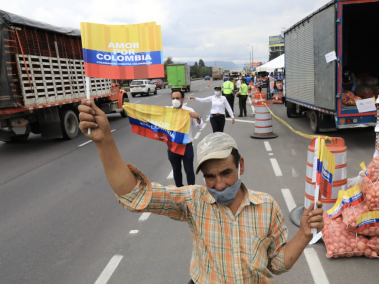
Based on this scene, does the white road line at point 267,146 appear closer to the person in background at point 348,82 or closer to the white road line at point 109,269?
the person in background at point 348,82

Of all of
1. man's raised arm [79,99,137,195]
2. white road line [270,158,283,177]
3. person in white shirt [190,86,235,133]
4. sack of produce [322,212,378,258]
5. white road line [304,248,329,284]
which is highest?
man's raised arm [79,99,137,195]

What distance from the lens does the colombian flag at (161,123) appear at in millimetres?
4359

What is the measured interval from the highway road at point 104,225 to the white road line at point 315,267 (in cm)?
1

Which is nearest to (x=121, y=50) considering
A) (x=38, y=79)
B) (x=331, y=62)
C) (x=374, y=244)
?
(x=374, y=244)

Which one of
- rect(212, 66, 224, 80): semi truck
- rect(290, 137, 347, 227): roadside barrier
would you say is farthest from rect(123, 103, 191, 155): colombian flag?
rect(212, 66, 224, 80): semi truck

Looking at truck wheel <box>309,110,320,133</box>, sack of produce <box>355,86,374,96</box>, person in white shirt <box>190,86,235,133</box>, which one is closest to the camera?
person in white shirt <box>190,86,235,133</box>

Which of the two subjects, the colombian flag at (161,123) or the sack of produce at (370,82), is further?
the sack of produce at (370,82)

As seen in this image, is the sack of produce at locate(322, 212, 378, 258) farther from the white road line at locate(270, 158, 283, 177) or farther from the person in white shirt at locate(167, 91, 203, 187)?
the white road line at locate(270, 158, 283, 177)

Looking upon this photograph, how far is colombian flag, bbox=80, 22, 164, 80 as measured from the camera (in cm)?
234

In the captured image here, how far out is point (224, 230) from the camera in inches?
69.8

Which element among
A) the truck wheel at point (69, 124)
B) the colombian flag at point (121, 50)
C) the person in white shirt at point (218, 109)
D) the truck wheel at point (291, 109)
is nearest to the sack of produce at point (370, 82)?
the truck wheel at point (291, 109)

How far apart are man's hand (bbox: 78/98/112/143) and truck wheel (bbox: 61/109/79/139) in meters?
11.6

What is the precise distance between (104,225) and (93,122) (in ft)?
13.1

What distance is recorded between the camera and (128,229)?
518 centimetres
